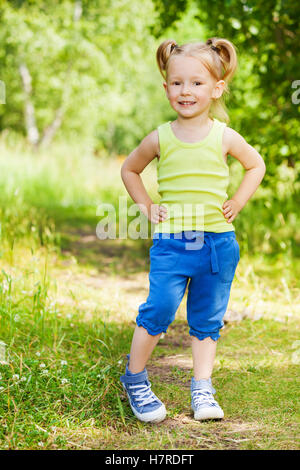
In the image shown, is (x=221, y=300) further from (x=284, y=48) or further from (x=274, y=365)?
(x=284, y=48)

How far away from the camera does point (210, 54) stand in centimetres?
209

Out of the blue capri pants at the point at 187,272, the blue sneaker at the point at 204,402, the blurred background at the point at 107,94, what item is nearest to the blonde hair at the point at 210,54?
the blue capri pants at the point at 187,272

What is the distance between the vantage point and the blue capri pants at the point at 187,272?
2.06 m

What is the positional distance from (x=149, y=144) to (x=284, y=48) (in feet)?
9.19

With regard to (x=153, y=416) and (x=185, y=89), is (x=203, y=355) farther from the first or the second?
(x=185, y=89)

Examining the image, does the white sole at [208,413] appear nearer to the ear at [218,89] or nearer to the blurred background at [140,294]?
the blurred background at [140,294]

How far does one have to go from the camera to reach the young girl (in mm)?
2066

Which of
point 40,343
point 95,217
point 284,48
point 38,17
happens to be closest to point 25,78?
point 38,17

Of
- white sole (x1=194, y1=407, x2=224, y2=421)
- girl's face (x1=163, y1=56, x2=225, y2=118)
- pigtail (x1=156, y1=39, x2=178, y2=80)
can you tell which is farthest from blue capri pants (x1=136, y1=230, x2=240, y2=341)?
pigtail (x1=156, y1=39, x2=178, y2=80)

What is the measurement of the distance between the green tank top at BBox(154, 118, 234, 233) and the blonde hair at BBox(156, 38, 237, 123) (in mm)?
234

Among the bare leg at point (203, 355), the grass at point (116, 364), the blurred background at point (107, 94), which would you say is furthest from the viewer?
the blurred background at point (107, 94)

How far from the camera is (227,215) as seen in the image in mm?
2125

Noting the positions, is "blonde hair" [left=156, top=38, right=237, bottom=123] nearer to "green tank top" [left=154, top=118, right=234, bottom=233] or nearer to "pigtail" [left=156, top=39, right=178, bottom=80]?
"pigtail" [left=156, top=39, right=178, bottom=80]
